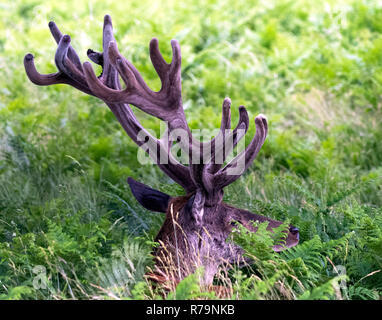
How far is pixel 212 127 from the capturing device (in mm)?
6562

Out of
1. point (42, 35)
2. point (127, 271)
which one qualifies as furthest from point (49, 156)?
point (42, 35)

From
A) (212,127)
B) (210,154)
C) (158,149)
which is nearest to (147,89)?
(158,149)

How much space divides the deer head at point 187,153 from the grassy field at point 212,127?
0.64 ft

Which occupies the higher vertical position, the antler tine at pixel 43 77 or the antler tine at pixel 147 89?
the antler tine at pixel 43 77

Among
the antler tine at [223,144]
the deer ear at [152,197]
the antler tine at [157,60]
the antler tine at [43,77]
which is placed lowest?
the deer ear at [152,197]

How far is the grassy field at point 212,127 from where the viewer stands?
369 cm

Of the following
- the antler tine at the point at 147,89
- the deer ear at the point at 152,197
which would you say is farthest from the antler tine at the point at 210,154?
the deer ear at the point at 152,197

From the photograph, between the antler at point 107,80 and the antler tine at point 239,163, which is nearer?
the antler tine at point 239,163

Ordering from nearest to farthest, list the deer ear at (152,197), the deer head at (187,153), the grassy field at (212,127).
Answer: the deer head at (187,153)
the grassy field at (212,127)
the deer ear at (152,197)

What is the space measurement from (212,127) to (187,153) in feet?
9.71

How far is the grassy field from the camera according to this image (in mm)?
3689

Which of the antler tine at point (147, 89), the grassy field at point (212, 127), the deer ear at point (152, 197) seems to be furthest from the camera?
the deer ear at point (152, 197)

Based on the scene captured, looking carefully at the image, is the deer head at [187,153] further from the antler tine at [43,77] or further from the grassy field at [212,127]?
the grassy field at [212,127]

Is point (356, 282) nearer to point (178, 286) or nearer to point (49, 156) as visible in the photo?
point (178, 286)
